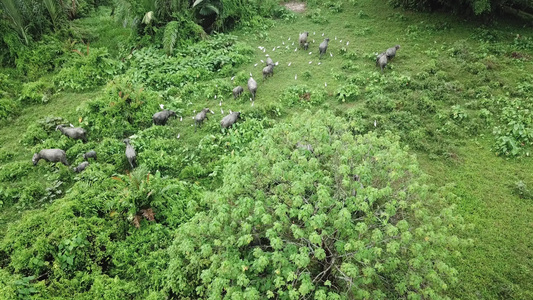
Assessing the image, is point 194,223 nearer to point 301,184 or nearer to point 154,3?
point 301,184

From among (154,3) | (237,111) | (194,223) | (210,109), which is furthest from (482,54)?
(154,3)

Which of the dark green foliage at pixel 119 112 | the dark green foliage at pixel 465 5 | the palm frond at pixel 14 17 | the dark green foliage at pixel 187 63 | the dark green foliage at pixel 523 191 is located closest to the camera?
the dark green foliage at pixel 523 191

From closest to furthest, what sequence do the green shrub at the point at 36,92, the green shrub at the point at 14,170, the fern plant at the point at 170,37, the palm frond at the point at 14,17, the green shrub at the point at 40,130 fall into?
1. the green shrub at the point at 14,170
2. the green shrub at the point at 40,130
3. the green shrub at the point at 36,92
4. the palm frond at the point at 14,17
5. the fern plant at the point at 170,37

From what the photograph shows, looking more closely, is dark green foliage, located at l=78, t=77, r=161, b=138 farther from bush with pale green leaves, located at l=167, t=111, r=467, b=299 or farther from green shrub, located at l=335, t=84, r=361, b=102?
green shrub, located at l=335, t=84, r=361, b=102

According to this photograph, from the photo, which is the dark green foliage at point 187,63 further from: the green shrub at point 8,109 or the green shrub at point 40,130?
the green shrub at point 8,109

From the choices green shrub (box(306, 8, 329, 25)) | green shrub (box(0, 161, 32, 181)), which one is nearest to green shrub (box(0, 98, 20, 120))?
green shrub (box(0, 161, 32, 181))

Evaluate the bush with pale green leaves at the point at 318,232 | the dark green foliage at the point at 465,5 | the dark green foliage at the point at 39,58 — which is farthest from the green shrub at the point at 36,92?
the dark green foliage at the point at 465,5

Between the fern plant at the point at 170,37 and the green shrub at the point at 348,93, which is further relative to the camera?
the fern plant at the point at 170,37
